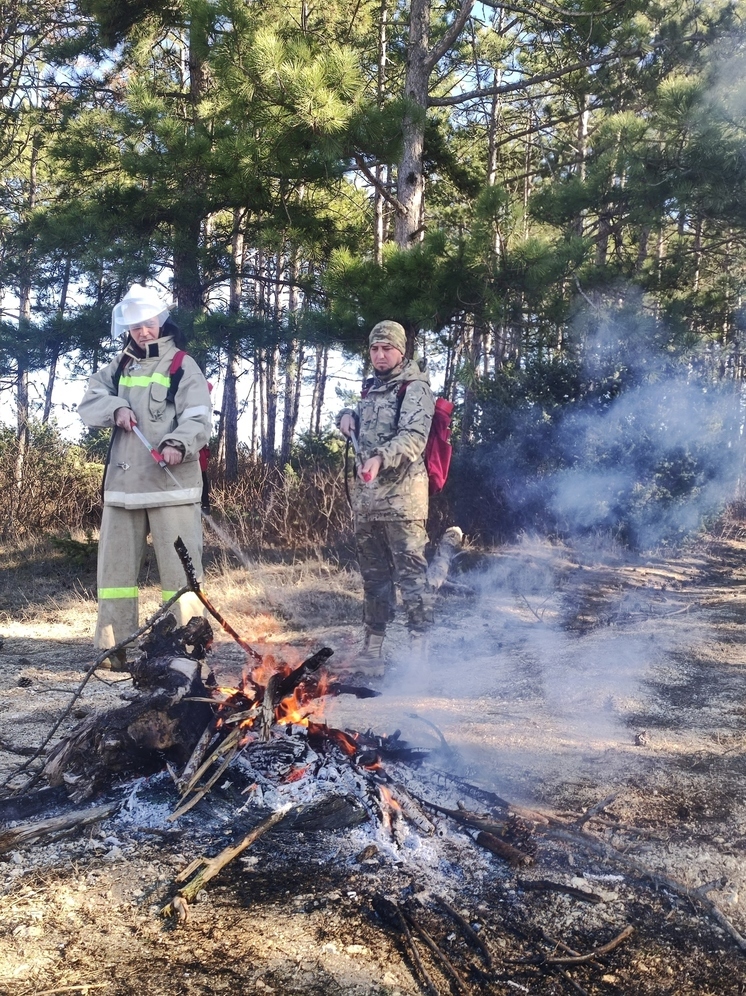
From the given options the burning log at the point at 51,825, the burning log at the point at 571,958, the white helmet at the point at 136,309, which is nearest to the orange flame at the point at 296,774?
the burning log at the point at 51,825

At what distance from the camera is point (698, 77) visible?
933 cm

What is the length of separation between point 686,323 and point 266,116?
18.9ft

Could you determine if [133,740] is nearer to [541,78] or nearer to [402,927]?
[402,927]

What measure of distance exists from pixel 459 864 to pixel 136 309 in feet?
11.8

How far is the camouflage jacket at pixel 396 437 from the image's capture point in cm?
515

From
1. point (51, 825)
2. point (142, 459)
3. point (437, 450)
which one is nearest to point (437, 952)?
point (51, 825)

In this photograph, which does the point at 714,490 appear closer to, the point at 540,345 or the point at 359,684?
the point at 540,345

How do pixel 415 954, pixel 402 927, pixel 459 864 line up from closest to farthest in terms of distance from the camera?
1. pixel 415 954
2. pixel 402 927
3. pixel 459 864

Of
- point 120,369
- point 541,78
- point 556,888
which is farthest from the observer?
point 541,78

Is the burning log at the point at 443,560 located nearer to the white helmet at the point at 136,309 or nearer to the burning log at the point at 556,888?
the white helmet at the point at 136,309

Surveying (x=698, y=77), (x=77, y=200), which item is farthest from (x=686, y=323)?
(x=77, y=200)

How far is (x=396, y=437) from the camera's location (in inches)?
201

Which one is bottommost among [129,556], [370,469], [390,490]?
[129,556]

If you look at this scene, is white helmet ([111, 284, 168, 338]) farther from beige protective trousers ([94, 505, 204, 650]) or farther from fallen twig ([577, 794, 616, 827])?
fallen twig ([577, 794, 616, 827])
